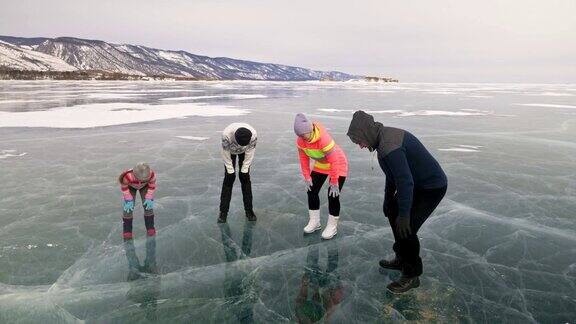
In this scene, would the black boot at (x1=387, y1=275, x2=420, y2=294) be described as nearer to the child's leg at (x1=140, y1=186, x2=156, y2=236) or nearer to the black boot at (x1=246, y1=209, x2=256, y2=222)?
the black boot at (x1=246, y1=209, x2=256, y2=222)

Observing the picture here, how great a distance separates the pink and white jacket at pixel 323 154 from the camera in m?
4.61

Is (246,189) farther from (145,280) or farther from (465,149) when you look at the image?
(465,149)

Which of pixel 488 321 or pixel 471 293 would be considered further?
pixel 471 293

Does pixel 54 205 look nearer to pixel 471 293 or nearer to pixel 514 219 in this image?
pixel 471 293

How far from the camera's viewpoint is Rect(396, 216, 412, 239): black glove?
3320 mm

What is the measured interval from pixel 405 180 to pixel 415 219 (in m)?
0.58

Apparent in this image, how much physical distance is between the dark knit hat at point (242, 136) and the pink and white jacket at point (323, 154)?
23.8 inches

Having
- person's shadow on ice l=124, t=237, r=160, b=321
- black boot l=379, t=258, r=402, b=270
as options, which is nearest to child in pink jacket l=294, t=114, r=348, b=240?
black boot l=379, t=258, r=402, b=270

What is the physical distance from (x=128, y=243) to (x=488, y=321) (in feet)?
12.9

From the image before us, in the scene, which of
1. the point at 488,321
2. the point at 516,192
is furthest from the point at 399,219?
the point at 516,192

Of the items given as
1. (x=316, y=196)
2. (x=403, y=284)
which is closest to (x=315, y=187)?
(x=316, y=196)

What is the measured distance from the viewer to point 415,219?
357cm

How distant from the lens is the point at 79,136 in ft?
38.0

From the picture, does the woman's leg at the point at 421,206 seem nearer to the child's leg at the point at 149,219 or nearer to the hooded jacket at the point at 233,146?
the hooded jacket at the point at 233,146
